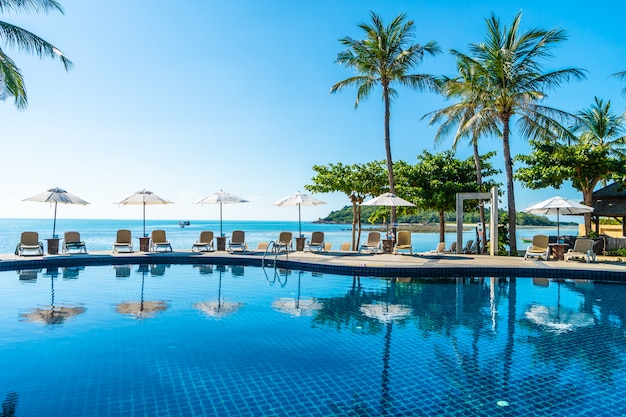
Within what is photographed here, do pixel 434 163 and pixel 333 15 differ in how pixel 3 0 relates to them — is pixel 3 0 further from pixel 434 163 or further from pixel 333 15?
pixel 434 163

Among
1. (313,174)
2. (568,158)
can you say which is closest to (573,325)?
(568,158)

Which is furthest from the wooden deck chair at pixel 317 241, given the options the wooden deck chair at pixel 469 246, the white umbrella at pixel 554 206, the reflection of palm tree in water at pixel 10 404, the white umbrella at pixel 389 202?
the reflection of palm tree in water at pixel 10 404

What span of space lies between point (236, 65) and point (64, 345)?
48.9 feet

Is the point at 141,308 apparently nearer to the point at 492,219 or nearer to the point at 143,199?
the point at 143,199

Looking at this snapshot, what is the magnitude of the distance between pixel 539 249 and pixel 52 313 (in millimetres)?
13198

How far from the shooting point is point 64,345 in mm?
5734

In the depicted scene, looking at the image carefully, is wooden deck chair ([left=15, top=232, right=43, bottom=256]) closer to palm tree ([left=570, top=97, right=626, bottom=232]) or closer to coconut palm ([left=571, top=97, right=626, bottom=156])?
palm tree ([left=570, top=97, right=626, bottom=232])

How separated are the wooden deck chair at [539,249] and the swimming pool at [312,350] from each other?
11.6 ft

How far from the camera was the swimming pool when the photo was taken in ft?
13.2

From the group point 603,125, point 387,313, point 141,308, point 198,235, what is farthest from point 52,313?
point 198,235

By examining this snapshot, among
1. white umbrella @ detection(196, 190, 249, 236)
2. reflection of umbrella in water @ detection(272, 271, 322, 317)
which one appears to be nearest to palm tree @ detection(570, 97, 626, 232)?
white umbrella @ detection(196, 190, 249, 236)

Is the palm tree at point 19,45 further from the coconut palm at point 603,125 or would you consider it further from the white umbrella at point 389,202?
the coconut palm at point 603,125

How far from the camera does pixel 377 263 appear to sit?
40.5 feet

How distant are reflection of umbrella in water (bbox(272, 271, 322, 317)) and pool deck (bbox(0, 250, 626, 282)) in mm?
3201
